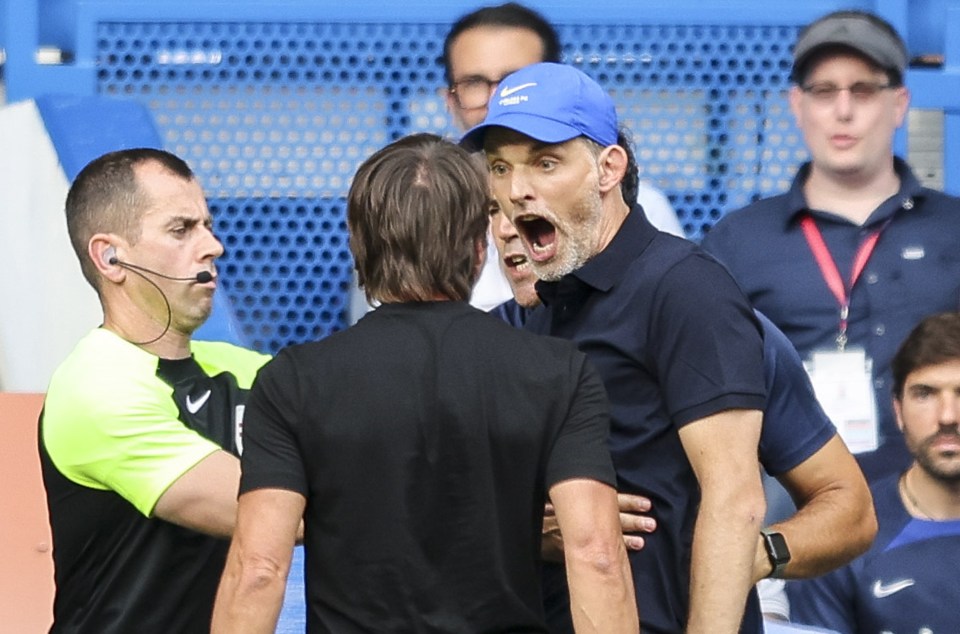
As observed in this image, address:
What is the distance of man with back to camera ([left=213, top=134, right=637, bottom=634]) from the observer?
271cm

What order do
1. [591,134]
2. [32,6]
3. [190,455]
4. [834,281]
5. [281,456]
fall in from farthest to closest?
[32,6], [834,281], [190,455], [591,134], [281,456]

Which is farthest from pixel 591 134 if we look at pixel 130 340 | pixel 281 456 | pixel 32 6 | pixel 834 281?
pixel 32 6

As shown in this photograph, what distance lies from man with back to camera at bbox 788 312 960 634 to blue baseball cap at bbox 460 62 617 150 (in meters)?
1.65

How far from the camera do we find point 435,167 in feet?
9.26

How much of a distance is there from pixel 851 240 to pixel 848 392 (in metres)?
0.44

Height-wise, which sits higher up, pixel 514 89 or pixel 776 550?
pixel 514 89

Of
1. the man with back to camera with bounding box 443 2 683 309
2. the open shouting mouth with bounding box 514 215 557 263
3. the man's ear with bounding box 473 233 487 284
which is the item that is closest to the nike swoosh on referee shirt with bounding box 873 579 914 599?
the man with back to camera with bounding box 443 2 683 309

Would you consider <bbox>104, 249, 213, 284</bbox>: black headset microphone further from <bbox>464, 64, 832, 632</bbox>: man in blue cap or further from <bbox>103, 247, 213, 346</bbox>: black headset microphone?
<bbox>464, 64, 832, 632</bbox>: man in blue cap

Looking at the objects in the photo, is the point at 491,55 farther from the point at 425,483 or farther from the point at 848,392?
the point at 425,483

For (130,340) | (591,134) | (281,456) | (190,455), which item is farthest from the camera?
(130,340)

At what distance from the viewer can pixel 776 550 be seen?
3.10 meters

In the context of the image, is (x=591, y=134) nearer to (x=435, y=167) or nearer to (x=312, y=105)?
(x=435, y=167)

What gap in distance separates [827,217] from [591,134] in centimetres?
188

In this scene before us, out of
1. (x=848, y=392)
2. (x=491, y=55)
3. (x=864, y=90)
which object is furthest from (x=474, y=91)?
(x=848, y=392)
